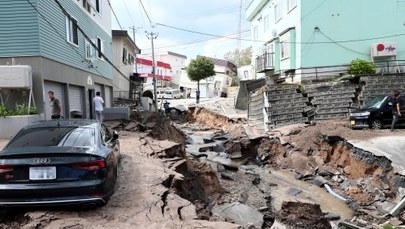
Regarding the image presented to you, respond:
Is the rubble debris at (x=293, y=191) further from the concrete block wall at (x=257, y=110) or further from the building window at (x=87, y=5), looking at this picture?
the building window at (x=87, y=5)

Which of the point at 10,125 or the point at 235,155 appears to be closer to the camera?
the point at 10,125

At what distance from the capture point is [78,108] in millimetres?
18109

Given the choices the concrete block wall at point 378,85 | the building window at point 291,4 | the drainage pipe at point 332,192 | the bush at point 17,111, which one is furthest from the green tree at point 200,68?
the bush at point 17,111

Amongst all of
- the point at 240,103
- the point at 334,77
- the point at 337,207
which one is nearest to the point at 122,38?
the point at 240,103

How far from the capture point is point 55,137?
19.3 feet

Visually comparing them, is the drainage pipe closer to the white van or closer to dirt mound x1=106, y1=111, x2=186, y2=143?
dirt mound x1=106, y1=111, x2=186, y2=143

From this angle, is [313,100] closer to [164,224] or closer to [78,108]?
[78,108]

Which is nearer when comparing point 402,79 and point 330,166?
point 330,166

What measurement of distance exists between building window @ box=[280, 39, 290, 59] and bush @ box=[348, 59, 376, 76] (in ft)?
15.7

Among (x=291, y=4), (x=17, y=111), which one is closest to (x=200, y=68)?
(x=291, y=4)

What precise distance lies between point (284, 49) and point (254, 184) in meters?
15.8

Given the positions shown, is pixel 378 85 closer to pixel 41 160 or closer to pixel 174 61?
pixel 41 160

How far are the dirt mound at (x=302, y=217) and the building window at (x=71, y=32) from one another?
12176 mm

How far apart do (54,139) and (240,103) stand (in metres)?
30.3
